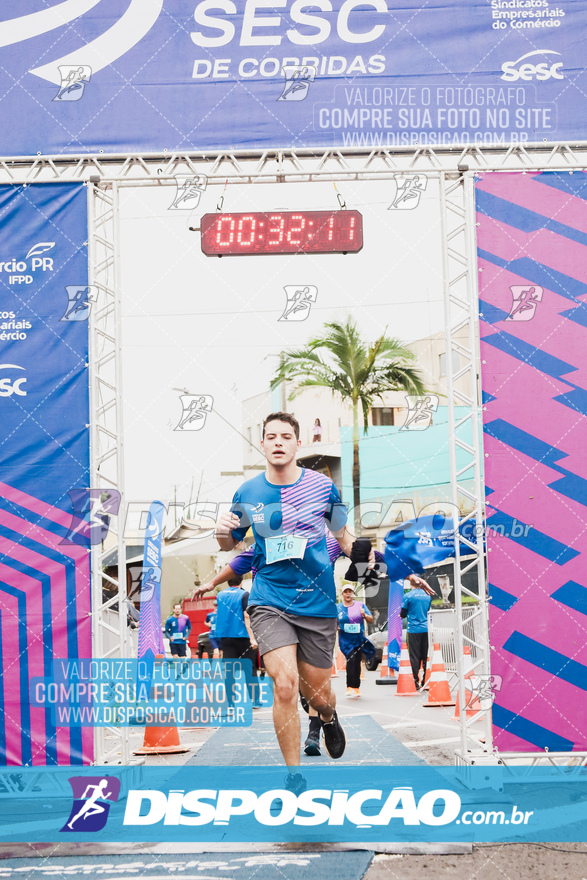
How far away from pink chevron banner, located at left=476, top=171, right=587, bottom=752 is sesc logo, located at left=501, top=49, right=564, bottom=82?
73 centimetres

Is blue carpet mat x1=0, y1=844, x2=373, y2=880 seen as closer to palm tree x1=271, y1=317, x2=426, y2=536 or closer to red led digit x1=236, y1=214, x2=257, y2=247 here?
red led digit x1=236, y1=214, x2=257, y2=247

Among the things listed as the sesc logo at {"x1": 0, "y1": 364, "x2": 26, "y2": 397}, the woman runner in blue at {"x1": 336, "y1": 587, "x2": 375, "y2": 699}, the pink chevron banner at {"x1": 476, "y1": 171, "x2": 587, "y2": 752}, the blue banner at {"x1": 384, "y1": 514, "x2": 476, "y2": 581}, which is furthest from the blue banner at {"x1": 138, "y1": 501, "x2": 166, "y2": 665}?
the woman runner in blue at {"x1": 336, "y1": 587, "x2": 375, "y2": 699}

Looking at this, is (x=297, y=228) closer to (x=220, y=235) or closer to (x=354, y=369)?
(x=220, y=235)

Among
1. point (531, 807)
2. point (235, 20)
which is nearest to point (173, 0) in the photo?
point (235, 20)

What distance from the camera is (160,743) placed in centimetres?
832

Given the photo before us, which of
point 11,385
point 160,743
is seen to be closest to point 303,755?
point 160,743

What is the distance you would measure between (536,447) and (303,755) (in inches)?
135

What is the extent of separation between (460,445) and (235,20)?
3.62 m

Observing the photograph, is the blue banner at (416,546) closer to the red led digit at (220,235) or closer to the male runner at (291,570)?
the male runner at (291,570)

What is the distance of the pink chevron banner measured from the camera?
6582 mm

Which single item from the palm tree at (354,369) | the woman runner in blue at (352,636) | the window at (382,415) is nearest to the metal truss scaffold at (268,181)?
the woman runner in blue at (352,636)

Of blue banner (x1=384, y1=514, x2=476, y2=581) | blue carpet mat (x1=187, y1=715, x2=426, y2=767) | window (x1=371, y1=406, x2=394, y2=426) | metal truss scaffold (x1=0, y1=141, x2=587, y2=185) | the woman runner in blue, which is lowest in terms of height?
blue carpet mat (x1=187, y1=715, x2=426, y2=767)

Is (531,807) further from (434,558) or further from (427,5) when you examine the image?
(427,5)

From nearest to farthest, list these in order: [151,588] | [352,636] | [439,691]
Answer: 1. [151,588]
2. [352,636]
3. [439,691]
